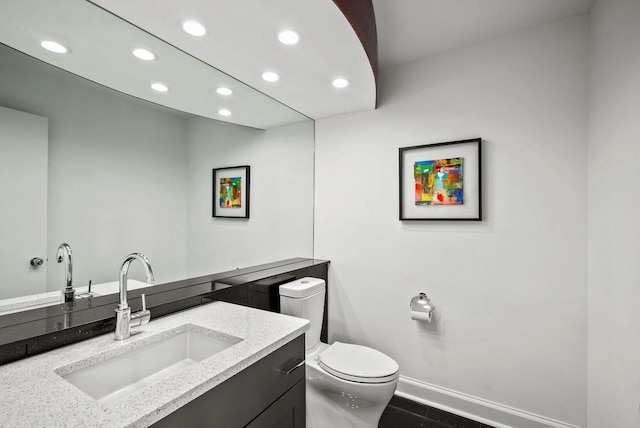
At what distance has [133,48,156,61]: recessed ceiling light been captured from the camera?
150 cm

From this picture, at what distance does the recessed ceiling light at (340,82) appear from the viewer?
1.89 meters

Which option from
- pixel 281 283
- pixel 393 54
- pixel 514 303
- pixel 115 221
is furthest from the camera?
pixel 393 54

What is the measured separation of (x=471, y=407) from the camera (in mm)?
2000

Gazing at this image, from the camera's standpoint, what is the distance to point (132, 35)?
1417mm

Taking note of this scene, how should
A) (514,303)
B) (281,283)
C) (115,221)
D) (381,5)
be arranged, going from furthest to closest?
(281,283) < (514,303) < (381,5) < (115,221)

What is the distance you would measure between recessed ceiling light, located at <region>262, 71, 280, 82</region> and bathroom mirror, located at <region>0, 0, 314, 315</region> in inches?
8.8

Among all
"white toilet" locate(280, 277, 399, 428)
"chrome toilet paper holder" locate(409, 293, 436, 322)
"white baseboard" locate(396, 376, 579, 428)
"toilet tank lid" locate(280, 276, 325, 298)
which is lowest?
"white baseboard" locate(396, 376, 579, 428)

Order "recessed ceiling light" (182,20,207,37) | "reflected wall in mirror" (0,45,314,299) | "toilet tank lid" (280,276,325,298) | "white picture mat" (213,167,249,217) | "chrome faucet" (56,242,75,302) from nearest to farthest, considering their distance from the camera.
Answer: "reflected wall in mirror" (0,45,314,299) < "chrome faucet" (56,242,75,302) < "recessed ceiling light" (182,20,207,37) < "white picture mat" (213,167,249,217) < "toilet tank lid" (280,276,325,298)

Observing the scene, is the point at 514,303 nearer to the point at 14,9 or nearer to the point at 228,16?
the point at 228,16

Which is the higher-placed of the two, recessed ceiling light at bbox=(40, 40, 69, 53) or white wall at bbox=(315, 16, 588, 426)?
recessed ceiling light at bbox=(40, 40, 69, 53)

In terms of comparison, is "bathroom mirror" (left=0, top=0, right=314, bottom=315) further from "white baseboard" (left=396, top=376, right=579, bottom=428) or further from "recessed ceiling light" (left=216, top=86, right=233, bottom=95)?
"white baseboard" (left=396, top=376, right=579, bottom=428)

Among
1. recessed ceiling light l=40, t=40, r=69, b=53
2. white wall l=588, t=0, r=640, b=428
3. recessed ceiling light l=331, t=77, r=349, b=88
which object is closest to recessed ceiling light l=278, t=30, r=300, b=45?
recessed ceiling light l=331, t=77, r=349, b=88

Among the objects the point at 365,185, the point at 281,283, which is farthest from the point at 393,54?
the point at 281,283

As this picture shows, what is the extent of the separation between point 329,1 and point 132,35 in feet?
3.22
